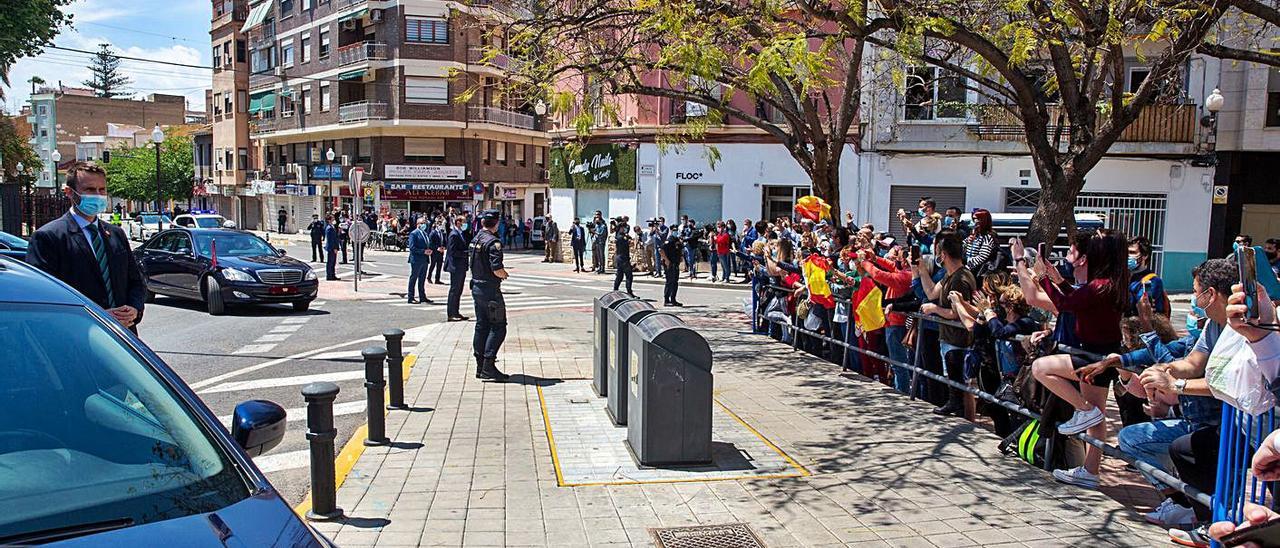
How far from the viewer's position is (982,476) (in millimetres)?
6367

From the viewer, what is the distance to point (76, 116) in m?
93.8

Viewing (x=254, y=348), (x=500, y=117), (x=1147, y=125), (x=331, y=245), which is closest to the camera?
(x=254, y=348)

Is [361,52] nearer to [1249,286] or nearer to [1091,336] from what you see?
[1091,336]

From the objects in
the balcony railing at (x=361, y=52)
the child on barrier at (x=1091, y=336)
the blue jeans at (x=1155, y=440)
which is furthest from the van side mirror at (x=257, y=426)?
the balcony railing at (x=361, y=52)

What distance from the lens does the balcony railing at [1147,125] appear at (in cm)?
2591

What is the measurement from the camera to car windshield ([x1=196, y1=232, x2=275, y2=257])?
1669cm

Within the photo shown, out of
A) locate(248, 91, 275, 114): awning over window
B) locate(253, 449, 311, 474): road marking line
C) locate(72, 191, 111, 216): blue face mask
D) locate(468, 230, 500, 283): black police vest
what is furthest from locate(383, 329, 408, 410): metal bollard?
Result: locate(248, 91, 275, 114): awning over window

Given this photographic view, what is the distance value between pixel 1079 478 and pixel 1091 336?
984 millimetres

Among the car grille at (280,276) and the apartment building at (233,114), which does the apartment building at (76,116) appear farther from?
the car grille at (280,276)

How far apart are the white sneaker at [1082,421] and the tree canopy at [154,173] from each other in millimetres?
75304

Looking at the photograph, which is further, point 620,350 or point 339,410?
point 339,410

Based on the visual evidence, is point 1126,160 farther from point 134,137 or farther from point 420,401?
point 134,137

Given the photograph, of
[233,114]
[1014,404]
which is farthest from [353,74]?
[1014,404]

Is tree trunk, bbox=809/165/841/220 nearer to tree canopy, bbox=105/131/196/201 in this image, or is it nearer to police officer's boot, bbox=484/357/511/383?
police officer's boot, bbox=484/357/511/383
